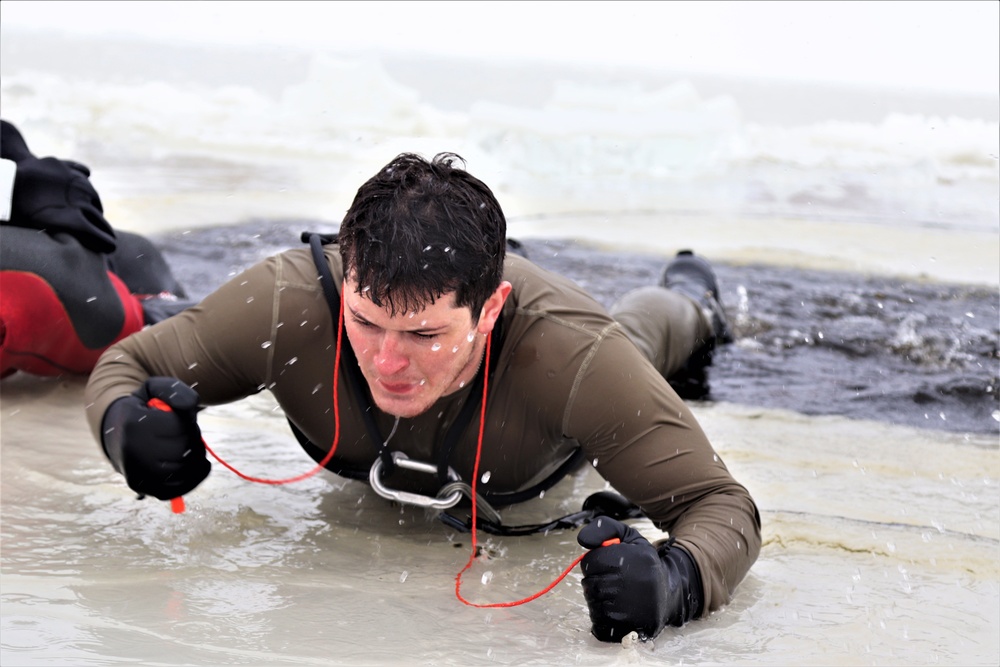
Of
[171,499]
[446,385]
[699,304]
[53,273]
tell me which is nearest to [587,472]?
[446,385]

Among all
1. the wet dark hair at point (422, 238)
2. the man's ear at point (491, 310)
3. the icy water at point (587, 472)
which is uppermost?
the wet dark hair at point (422, 238)

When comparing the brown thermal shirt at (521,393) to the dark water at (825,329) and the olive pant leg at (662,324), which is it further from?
the dark water at (825,329)

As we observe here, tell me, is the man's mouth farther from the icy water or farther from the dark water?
the dark water

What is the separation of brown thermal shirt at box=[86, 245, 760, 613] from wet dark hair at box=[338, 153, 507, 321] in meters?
0.26

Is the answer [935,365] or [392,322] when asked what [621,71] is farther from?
[392,322]

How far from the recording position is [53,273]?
3.63 meters

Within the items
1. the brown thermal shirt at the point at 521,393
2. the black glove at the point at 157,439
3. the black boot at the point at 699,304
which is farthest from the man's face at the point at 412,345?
the black boot at the point at 699,304

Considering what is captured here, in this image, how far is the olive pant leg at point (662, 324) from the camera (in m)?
3.99

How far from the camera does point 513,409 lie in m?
2.68

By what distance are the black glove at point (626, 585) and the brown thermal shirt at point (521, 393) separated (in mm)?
173

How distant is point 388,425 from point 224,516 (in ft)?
1.78

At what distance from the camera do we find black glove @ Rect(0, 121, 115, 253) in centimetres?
373

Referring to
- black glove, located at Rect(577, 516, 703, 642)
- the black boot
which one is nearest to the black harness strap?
black glove, located at Rect(577, 516, 703, 642)

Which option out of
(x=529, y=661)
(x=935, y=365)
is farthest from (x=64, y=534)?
(x=935, y=365)
